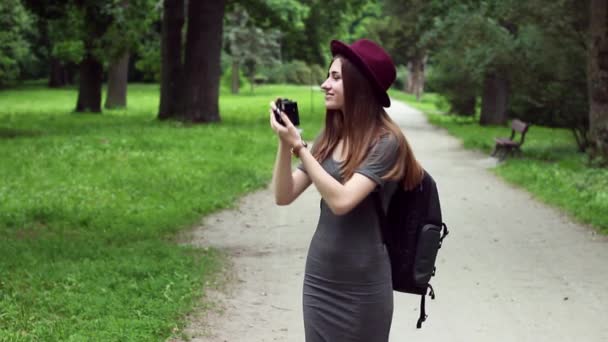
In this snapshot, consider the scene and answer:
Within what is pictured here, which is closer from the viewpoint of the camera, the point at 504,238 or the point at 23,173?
the point at 504,238

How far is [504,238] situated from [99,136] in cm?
1289

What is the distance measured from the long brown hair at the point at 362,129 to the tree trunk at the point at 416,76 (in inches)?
2570

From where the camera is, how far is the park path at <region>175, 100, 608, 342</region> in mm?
6512

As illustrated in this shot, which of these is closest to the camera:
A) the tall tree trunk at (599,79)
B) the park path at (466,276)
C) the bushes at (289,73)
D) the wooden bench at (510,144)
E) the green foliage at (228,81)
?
the park path at (466,276)

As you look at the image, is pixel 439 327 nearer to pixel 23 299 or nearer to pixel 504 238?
pixel 23 299

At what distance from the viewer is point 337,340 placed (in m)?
3.37

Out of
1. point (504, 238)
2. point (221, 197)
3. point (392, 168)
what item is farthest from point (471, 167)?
point (392, 168)

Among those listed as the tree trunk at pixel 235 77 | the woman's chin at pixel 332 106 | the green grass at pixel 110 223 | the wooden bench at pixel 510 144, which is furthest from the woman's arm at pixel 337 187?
the tree trunk at pixel 235 77

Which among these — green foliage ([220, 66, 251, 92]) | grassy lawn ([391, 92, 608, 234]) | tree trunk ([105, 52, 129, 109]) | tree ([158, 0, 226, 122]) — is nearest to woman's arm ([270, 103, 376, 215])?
grassy lawn ([391, 92, 608, 234])

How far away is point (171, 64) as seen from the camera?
1097 inches

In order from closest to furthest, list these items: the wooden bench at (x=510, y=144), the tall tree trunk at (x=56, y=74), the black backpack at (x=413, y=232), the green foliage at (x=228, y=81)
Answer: the black backpack at (x=413, y=232) < the wooden bench at (x=510, y=144) < the tall tree trunk at (x=56, y=74) < the green foliage at (x=228, y=81)

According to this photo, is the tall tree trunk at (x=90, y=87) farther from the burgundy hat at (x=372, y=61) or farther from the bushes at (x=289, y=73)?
the bushes at (x=289, y=73)

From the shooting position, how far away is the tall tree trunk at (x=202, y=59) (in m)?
25.3

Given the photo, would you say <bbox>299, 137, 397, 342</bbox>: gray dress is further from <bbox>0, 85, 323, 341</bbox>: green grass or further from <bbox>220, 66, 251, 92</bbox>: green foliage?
<bbox>220, 66, 251, 92</bbox>: green foliage
